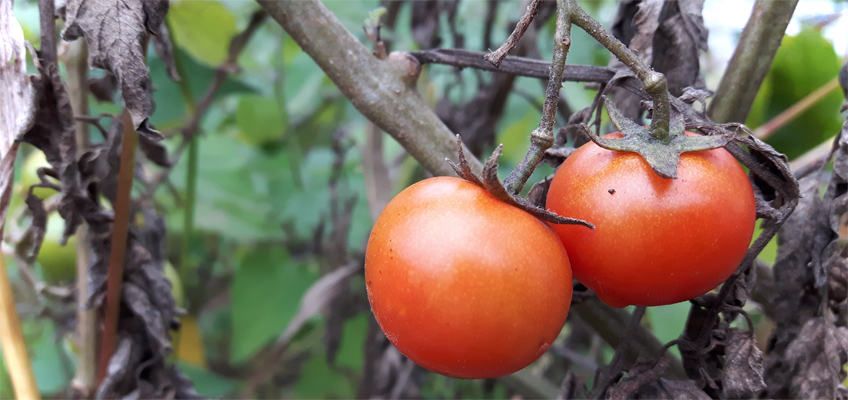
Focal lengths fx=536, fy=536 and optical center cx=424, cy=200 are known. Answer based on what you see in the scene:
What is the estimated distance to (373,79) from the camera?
61 cm

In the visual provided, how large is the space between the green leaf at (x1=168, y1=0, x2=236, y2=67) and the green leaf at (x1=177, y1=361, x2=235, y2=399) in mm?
727

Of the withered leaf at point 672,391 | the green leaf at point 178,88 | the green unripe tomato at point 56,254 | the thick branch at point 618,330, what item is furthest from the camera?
the green leaf at point 178,88

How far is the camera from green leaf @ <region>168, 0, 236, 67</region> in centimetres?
116

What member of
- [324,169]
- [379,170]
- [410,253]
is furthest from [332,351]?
[410,253]

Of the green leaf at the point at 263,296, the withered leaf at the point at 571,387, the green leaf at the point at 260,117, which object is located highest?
the withered leaf at the point at 571,387

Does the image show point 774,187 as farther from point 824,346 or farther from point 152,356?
point 152,356

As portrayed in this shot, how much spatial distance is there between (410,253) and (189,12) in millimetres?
1014

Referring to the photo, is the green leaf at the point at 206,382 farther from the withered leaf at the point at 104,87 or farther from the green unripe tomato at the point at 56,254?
the withered leaf at the point at 104,87

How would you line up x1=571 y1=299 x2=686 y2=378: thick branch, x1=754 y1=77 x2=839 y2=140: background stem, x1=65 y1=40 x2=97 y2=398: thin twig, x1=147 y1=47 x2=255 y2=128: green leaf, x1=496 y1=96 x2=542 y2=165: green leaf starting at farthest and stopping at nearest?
x1=496 y1=96 x2=542 y2=165: green leaf < x1=147 y1=47 x2=255 y2=128: green leaf < x1=754 y1=77 x2=839 y2=140: background stem < x1=65 y1=40 x2=97 y2=398: thin twig < x1=571 y1=299 x2=686 y2=378: thick branch

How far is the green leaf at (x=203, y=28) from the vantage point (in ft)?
3.81

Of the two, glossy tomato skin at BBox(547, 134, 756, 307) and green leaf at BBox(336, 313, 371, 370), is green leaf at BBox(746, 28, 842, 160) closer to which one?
glossy tomato skin at BBox(547, 134, 756, 307)

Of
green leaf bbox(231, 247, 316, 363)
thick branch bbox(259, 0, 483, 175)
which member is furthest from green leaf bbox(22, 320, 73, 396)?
thick branch bbox(259, 0, 483, 175)

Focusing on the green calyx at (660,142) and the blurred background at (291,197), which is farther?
the blurred background at (291,197)

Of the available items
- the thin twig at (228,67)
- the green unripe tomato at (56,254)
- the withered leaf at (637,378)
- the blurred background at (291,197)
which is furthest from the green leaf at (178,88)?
the withered leaf at (637,378)
